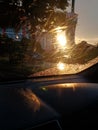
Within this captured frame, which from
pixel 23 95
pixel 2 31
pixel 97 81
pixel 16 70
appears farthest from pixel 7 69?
pixel 2 31

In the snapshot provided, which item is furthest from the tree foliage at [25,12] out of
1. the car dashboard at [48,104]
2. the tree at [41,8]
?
the car dashboard at [48,104]

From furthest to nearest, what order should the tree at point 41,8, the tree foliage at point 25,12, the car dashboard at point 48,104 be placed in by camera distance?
the tree at point 41,8 → the tree foliage at point 25,12 → the car dashboard at point 48,104

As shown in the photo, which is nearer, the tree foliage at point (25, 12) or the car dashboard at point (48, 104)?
the car dashboard at point (48, 104)

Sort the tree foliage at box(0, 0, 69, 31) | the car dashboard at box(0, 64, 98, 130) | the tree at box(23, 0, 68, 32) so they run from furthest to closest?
the tree at box(23, 0, 68, 32) < the tree foliage at box(0, 0, 69, 31) < the car dashboard at box(0, 64, 98, 130)

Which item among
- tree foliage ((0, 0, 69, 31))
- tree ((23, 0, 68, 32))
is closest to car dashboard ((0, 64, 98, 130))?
tree foliage ((0, 0, 69, 31))

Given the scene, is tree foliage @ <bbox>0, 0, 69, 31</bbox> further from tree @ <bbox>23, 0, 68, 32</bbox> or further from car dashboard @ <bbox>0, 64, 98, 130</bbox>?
car dashboard @ <bbox>0, 64, 98, 130</bbox>

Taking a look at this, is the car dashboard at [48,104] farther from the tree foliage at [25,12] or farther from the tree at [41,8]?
the tree at [41,8]

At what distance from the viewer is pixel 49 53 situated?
2711 mm

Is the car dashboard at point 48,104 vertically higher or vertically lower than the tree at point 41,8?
lower

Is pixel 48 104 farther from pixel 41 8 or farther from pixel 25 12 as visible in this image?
pixel 41 8

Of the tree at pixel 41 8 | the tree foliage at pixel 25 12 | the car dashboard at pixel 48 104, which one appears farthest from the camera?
the tree at pixel 41 8

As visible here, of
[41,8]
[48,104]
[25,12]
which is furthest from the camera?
[41,8]

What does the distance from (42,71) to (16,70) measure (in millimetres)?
230

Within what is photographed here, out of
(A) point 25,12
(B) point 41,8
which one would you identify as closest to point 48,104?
(A) point 25,12
